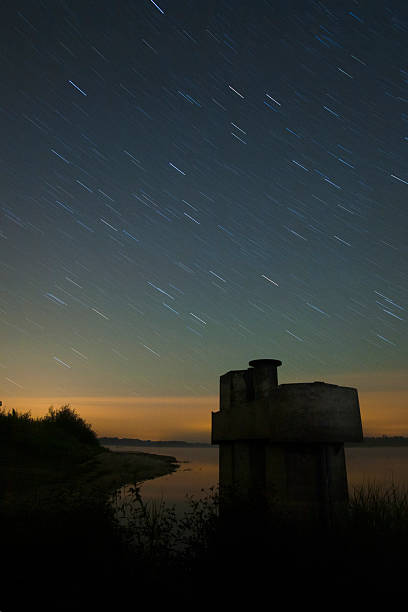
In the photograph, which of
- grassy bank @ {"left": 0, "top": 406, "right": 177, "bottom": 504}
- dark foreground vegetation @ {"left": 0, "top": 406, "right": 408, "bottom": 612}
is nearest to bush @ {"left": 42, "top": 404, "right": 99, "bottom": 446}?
grassy bank @ {"left": 0, "top": 406, "right": 177, "bottom": 504}

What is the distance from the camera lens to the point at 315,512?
7.82 meters

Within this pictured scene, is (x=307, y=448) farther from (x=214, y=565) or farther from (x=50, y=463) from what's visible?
(x=50, y=463)

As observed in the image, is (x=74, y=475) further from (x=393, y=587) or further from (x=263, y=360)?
→ (x=393, y=587)

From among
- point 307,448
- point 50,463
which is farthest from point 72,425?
point 307,448

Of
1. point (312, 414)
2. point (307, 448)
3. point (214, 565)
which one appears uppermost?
point (312, 414)

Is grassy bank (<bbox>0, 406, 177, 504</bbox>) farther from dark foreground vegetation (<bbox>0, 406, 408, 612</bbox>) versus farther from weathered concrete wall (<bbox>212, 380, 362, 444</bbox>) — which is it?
weathered concrete wall (<bbox>212, 380, 362, 444</bbox>)

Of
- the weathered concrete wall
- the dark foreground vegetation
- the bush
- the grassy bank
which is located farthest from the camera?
the bush

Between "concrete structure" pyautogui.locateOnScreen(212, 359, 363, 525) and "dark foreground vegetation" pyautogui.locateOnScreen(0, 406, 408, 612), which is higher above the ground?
"concrete structure" pyautogui.locateOnScreen(212, 359, 363, 525)

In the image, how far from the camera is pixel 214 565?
6.87 metres

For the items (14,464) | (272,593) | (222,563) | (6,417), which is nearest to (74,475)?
(14,464)

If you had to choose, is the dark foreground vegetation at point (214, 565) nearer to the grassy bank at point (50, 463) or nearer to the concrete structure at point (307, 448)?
the concrete structure at point (307, 448)

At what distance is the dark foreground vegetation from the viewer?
5.73m

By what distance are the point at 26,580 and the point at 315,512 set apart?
16.5ft

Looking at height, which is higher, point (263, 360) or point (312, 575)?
point (263, 360)
